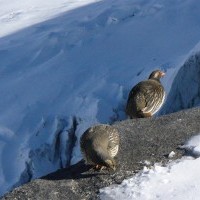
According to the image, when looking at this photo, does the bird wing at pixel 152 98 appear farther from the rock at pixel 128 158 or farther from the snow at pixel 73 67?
the snow at pixel 73 67

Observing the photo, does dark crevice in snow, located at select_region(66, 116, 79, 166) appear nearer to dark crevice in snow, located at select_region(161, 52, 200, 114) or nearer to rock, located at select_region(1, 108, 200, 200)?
dark crevice in snow, located at select_region(161, 52, 200, 114)

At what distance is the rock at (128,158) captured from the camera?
324 inches

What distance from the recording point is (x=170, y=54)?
19469 mm

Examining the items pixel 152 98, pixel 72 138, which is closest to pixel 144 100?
pixel 152 98

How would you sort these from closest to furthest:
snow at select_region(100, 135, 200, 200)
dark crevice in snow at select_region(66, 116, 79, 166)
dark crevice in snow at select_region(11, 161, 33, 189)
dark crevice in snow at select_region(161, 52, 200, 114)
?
snow at select_region(100, 135, 200, 200) < dark crevice in snow at select_region(66, 116, 79, 166) < dark crevice in snow at select_region(11, 161, 33, 189) < dark crevice in snow at select_region(161, 52, 200, 114)

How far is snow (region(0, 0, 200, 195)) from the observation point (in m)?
18.0

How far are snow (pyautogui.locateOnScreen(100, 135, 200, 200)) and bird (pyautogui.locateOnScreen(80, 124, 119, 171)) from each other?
0.34 metres

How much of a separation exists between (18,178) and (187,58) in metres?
5.19

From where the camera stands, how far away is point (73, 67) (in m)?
20.6

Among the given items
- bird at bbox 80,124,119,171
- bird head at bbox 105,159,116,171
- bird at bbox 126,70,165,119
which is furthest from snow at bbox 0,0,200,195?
bird head at bbox 105,159,116,171

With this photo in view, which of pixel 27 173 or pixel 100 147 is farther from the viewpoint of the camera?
pixel 27 173

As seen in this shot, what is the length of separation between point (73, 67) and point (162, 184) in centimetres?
1287

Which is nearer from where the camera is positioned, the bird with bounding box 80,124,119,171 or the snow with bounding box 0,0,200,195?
the bird with bounding box 80,124,119,171

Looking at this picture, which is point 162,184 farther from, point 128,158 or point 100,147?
point 128,158
